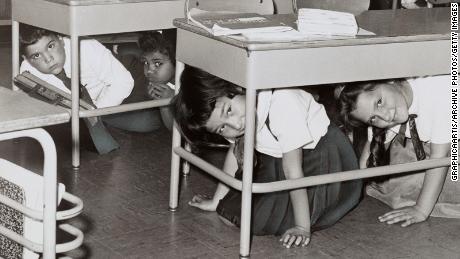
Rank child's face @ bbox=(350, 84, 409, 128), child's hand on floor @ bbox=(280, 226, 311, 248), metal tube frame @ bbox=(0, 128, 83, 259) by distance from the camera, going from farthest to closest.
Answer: child's face @ bbox=(350, 84, 409, 128) → child's hand on floor @ bbox=(280, 226, 311, 248) → metal tube frame @ bbox=(0, 128, 83, 259)

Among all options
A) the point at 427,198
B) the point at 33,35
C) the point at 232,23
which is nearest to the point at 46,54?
the point at 33,35

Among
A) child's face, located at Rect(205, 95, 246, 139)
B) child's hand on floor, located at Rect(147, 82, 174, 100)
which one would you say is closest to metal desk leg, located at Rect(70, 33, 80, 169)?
child's hand on floor, located at Rect(147, 82, 174, 100)

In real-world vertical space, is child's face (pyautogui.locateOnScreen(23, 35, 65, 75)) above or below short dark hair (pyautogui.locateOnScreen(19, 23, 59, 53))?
below

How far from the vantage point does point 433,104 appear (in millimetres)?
2902

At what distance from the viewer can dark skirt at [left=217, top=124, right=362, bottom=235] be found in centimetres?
281

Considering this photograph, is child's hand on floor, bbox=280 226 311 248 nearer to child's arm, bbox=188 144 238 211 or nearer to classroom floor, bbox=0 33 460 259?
classroom floor, bbox=0 33 460 259

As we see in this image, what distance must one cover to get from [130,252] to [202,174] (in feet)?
2.98

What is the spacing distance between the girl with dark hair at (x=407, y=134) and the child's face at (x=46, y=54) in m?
1.38

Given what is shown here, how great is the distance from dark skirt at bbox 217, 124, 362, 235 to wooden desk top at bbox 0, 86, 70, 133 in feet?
4.04

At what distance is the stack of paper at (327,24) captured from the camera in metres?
2.50

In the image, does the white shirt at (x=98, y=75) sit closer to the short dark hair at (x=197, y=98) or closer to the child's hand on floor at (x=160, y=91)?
the child's hand on floor at (x=160, y=91)

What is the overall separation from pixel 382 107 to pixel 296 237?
1.89 ft

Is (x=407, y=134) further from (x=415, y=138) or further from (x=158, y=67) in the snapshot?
(x=158, y=67)

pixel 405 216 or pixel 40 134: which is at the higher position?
pixel 40 134
